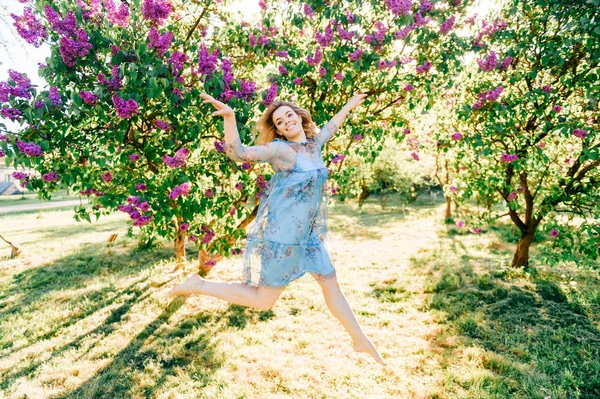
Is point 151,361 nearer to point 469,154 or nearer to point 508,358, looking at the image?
point 508,358

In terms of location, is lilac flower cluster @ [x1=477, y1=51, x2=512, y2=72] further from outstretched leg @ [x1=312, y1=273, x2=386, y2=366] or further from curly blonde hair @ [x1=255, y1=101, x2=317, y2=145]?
outstretched leg @ [x1=312, y1=273, x2=386, y2=366]

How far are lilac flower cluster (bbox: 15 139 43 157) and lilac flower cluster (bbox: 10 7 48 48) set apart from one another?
937 millimetres

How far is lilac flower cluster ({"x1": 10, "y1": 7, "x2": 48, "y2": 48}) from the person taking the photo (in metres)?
2.86

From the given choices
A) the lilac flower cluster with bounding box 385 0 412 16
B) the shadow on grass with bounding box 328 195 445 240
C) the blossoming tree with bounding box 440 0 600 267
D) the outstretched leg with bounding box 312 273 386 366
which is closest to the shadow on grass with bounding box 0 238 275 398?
the outstretched leg with bounding box 312 273 386 366

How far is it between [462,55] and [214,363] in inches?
181

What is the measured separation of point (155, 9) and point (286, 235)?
2.10 m

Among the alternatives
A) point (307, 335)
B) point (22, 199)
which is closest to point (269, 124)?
point (307, 335)

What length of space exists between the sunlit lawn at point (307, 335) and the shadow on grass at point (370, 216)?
154 inches

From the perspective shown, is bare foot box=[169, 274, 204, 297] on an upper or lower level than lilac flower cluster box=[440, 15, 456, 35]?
lower

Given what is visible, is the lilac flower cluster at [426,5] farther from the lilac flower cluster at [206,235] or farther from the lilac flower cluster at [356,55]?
the lilac flower cluster at [206,235]

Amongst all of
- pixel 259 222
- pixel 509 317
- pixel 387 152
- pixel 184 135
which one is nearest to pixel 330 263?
pixel 259 222

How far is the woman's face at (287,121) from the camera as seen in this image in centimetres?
295

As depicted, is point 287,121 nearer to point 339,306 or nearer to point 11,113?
point 339,306

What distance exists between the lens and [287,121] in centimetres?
295
